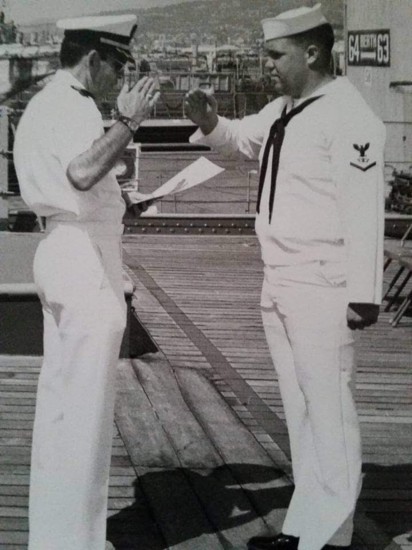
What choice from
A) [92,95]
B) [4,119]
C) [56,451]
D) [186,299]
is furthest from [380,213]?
[4,119]

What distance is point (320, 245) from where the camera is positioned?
3008 millimetres

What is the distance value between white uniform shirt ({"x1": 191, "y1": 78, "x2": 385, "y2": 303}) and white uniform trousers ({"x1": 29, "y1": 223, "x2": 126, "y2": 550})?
47 centimetres

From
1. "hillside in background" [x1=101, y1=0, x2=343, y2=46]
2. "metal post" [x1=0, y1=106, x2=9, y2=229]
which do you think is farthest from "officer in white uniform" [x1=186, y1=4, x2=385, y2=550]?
"hillside in background" [x1=101, y1=0, x2=343, y2=46]

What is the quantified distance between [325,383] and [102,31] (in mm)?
1081

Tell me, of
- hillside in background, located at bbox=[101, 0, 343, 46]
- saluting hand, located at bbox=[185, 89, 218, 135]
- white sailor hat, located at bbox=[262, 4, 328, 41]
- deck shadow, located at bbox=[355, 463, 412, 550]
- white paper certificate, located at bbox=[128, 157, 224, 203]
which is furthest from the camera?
hillside in background, located at bbox=[101, 0, 343, 46]

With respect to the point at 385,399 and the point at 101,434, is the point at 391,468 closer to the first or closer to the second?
the point at 385,399

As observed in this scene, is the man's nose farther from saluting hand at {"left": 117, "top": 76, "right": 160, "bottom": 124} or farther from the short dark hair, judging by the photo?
saluting hand at {"left": 117, "top": 76, "right": 160, "bottom": 124}

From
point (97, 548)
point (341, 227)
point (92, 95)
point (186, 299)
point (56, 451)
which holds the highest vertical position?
point (92, 95)

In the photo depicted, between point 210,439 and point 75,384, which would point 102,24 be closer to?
point 75,384

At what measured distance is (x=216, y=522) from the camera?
346 cm

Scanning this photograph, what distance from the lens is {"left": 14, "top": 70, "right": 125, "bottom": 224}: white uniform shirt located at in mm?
2760

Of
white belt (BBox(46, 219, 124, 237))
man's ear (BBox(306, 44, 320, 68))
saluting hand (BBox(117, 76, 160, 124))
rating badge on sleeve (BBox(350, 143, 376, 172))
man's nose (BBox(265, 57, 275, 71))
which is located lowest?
white belt (BBox(46, 219, 124, 237))

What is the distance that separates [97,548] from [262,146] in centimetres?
121

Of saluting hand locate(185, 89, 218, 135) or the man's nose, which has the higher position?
the man's nose
